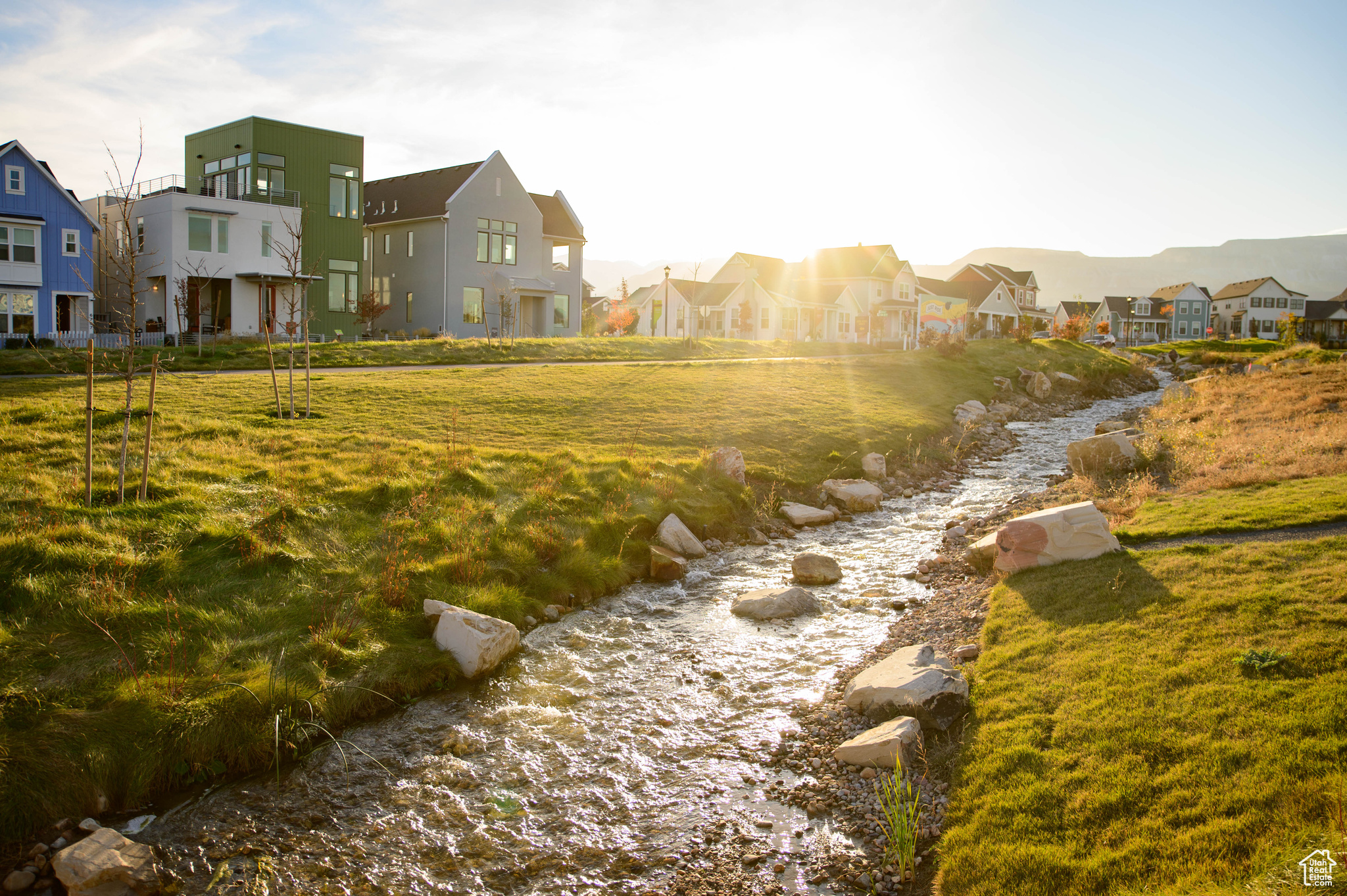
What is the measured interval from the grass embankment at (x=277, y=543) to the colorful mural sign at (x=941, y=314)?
56.3 metres

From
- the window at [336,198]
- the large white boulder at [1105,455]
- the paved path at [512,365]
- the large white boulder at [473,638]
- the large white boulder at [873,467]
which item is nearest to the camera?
the large white boulder at [473,638]

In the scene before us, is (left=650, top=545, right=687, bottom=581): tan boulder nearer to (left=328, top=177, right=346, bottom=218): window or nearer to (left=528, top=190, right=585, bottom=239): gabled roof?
(left=328, top=177, right=346, bottom=218): window

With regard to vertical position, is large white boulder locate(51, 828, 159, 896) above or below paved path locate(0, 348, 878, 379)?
below

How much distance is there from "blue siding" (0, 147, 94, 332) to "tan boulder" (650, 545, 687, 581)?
3670 cm

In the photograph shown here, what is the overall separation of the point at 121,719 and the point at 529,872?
3.94m

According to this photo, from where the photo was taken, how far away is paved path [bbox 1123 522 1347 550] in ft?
31.7

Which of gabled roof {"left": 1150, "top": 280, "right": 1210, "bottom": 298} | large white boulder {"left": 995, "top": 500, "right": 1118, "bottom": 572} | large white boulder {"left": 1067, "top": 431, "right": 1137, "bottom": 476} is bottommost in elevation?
large white boulder {"left": 995, "top": 500, "right": 1118, "bottom": 572}

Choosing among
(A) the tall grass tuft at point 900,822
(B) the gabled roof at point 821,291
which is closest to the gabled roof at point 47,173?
(A) the tall grass tuft at point 900,822

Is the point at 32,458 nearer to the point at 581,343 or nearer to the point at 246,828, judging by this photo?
the point at 246,828

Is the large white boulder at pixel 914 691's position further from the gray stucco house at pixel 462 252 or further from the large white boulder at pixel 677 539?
the gray stucco house at pixel 462 252

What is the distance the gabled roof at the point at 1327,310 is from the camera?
108750 mm

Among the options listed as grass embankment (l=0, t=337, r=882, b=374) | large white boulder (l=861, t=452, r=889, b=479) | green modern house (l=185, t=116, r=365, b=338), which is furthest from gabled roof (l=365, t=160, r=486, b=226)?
large white boulder (l=861, t=452, r=889, b=479)

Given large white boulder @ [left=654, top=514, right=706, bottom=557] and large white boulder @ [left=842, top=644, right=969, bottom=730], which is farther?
large white boulder @ [left=654, top=514, right=706, bottom=557]

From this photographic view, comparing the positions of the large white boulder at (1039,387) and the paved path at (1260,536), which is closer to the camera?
the paved path at (1260,536)
